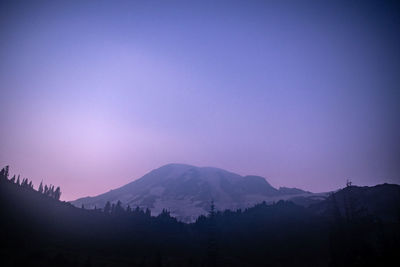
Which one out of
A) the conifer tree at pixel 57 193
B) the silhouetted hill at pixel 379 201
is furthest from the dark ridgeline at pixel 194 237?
the conifer tree at pixel 57 193

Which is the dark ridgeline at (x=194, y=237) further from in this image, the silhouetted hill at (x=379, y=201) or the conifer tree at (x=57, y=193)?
the conifer tree at (x=57, y=193)

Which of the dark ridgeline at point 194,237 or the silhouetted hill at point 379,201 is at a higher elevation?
the silhouetted hill at point 379,201

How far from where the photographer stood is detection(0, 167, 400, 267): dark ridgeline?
71.1m

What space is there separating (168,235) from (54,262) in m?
62.8

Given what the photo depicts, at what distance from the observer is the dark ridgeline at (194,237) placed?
71.1 m

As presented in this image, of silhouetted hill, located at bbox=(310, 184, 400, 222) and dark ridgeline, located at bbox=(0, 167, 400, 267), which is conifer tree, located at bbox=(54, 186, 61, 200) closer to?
dark ridgeline, located at bbox=(0, 167, 400, 267)

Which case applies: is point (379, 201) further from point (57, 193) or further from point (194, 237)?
point (57, 193)

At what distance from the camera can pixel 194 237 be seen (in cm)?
12562

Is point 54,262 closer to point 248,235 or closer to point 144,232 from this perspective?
point 144,232

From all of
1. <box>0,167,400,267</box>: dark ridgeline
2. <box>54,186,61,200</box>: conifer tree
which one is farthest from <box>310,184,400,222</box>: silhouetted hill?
<box>54,186,61,200</box>: conifer tree

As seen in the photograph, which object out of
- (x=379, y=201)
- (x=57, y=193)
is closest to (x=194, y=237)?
(x=379, y=201)

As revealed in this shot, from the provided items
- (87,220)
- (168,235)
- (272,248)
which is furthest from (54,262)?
(272,248)

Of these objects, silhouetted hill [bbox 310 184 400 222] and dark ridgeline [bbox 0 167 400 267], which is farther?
silhouetted hill [bbox 310 184 400 222]

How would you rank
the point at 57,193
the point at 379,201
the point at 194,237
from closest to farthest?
the point at 194,237, the point at 379,201, the point at 57,193
